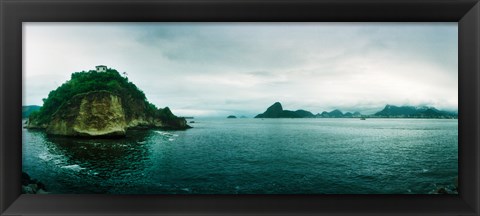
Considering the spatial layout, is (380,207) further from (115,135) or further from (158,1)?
(115,135)

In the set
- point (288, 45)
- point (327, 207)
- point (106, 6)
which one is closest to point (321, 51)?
point (288, 45)

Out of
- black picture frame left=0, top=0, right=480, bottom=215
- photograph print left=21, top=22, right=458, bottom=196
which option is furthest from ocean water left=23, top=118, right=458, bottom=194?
black picture frame left=0, top=0, right=480, bottom=215

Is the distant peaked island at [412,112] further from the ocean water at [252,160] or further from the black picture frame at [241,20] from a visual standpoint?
the black picture frame at [241,20]

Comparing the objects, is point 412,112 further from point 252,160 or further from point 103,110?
point 103,110

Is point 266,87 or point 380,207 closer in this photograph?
point 380,207

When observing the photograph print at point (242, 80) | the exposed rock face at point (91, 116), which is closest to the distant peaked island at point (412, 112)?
the photograph print at point (242, 80)
